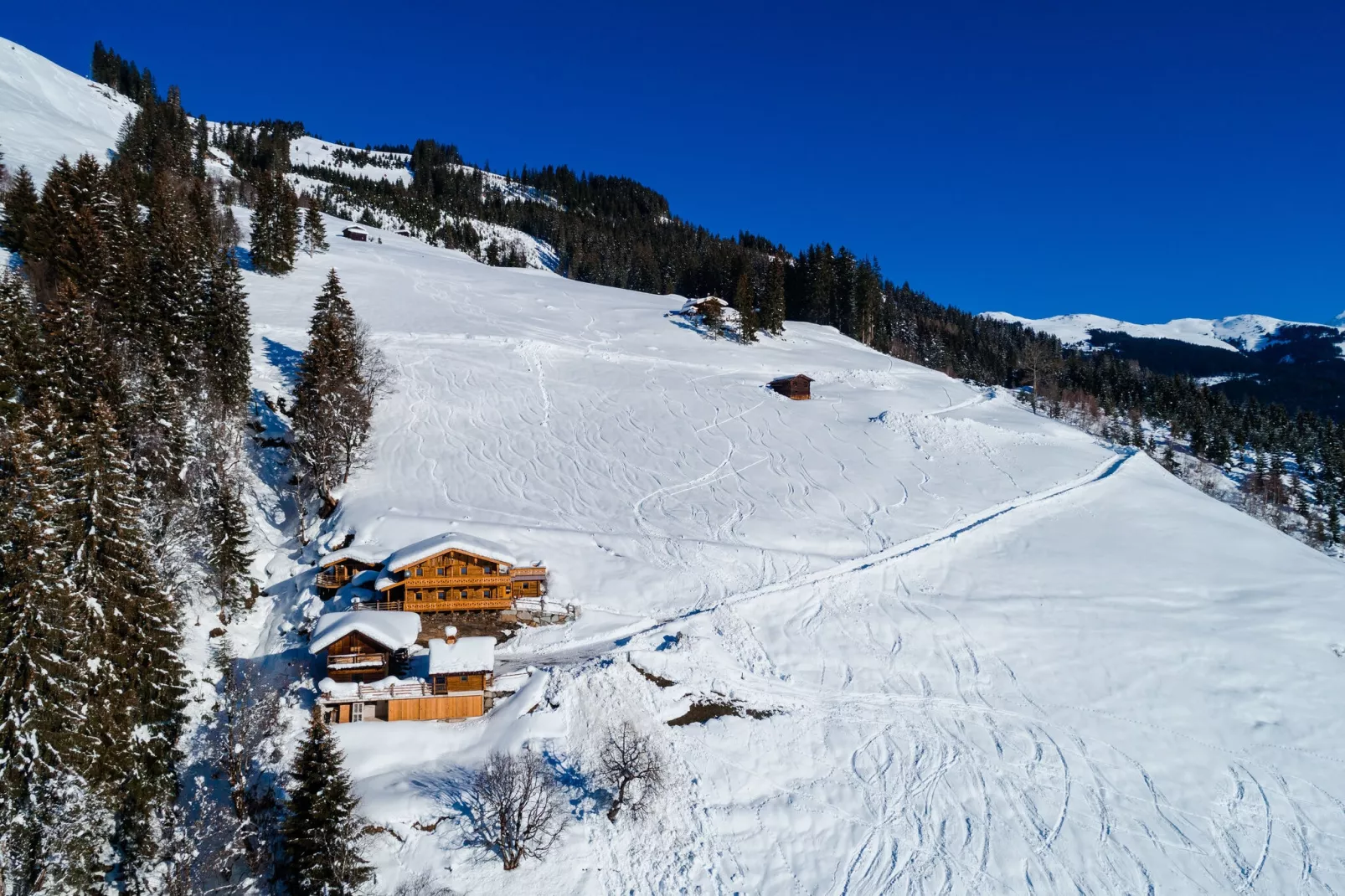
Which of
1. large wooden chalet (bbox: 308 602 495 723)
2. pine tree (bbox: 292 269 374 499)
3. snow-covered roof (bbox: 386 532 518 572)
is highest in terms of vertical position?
pine tree (bbox: 292 269 374 499)

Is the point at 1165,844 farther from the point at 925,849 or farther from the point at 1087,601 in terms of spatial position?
the point at 1087,601

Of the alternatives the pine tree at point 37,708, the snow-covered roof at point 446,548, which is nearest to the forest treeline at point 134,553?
the pine tree at point 37,708

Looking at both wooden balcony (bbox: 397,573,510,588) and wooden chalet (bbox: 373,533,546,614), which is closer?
wooden chalet (bbox: 373,533,546,614)

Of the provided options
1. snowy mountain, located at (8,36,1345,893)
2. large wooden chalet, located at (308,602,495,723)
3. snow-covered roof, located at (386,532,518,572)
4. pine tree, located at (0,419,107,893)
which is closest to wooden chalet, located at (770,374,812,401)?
snowy mountain, located at (8,36,1345,893)

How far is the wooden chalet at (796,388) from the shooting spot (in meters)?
62.3

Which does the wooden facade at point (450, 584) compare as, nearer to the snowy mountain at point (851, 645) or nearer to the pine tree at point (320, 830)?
the snowy mountain at point (851, 645)

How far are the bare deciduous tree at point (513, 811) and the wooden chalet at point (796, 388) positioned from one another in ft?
151

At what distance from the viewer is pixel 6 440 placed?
19.5m

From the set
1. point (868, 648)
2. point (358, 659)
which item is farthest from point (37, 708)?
point (868, 648)

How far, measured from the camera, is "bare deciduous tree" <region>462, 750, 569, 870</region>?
65.3 feet

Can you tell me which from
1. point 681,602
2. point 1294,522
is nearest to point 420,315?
point 681,602

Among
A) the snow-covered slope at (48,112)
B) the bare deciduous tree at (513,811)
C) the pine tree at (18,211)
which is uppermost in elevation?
the snow-covered slope at (48,112)

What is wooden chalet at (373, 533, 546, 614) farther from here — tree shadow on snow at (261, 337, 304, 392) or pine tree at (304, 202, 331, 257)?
pine tree at (304, 202, 331, 257)

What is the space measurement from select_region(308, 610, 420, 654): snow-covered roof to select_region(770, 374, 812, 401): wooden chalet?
42932mm
